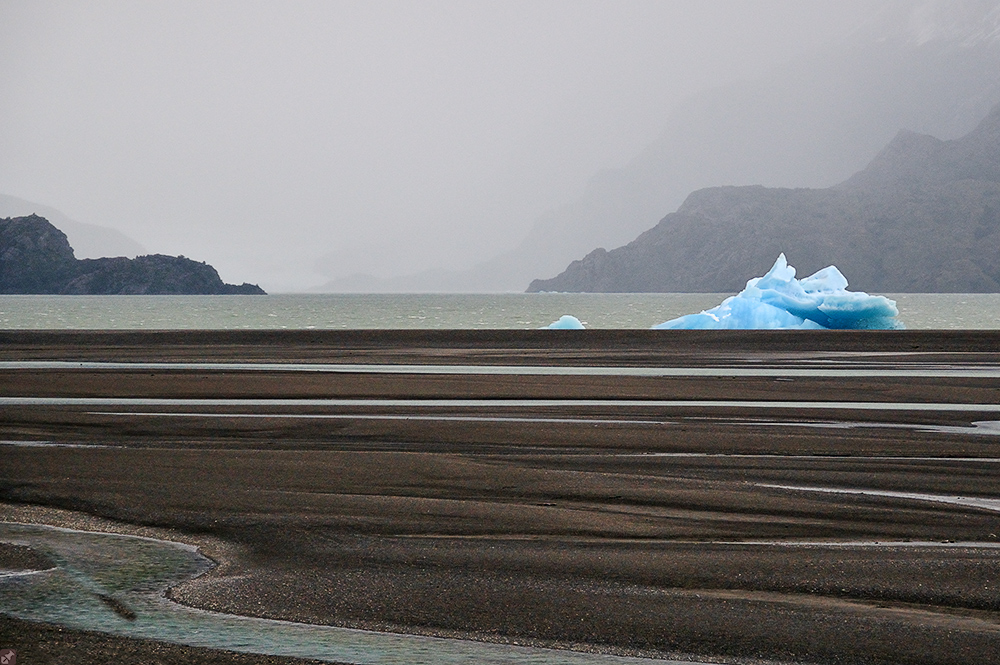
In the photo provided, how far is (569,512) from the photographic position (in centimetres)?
848

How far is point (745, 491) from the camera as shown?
9477 millimetres

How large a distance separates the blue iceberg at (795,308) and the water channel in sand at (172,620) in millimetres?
48493

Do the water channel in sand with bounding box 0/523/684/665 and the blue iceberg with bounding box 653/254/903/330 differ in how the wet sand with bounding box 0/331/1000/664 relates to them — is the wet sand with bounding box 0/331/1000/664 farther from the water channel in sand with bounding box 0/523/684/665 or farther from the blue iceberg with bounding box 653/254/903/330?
the blue iceberg with bounding box 653/254/903/330

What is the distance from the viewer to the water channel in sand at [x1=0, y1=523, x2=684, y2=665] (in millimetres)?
4863

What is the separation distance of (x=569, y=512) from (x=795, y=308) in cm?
4749

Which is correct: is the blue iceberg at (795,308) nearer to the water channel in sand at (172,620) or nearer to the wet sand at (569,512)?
the wet sand at (569,512)

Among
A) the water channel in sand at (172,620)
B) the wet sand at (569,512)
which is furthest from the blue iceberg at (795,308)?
the water channel in sand at (172,620)

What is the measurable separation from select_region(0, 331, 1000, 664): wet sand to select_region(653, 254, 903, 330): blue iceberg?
33.5 m

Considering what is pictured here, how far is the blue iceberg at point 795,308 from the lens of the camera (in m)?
52.9

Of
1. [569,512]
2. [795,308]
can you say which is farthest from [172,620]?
[795,308]

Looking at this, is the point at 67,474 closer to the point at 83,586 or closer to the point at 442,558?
the point at 83,586

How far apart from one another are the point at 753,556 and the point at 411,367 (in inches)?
912

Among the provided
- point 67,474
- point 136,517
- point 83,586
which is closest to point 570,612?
point 83,586

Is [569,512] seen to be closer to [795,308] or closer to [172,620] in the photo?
[172,620]
